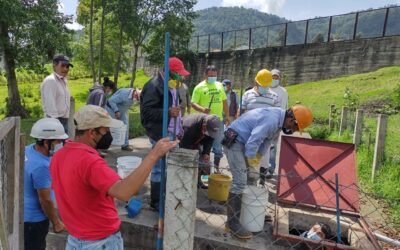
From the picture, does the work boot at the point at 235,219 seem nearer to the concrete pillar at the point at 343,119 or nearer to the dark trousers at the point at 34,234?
the dark trousers at the point at 34,234

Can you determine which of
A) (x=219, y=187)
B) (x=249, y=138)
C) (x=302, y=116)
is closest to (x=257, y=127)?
(x=249, y=138)

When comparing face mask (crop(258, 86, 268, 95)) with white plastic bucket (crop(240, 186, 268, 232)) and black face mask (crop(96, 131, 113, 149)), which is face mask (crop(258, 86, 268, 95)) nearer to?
white plastic bucket (crop(240, 186, 268, 232))

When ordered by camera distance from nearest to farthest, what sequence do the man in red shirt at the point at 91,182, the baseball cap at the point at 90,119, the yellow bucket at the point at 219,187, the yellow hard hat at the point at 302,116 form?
the man in red shirt at the point at 91,182 < the baseball cap at the point at 90,119 < the yellow hard hat at the point at 302,116 < the yellow bucket at the point at 219,187

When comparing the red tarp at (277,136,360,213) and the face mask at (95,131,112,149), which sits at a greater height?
the face mask at (95,131,112,149)

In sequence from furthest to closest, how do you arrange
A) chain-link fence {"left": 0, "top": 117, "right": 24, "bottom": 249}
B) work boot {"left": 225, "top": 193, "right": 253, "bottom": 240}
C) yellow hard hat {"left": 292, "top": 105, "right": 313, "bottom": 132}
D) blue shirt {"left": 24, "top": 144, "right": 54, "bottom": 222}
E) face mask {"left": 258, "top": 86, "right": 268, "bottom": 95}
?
face mask {"left": 258, "top": 86, "right": 268, "bottom": 95} < work boot {"left": 225, "top": 193, "right": 253, "bottom": 240} < yellow hard hat {"left": 292, "top": 105, "right": 313, "bottom": 132} < blue shirt {"left": 24, "top": 144, "right": 54, "bottom": 222} < chain-link fence {"left": 0, "top": 117, "right": 24, "bottom": 249}

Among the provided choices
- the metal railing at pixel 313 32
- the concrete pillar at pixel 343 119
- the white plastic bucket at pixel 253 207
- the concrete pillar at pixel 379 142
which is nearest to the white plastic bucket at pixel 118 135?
the white plastic bucket at pixel 253 207

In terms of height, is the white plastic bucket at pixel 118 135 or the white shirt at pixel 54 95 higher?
the white shirt at pixel 54 95

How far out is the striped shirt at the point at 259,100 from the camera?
528 cm

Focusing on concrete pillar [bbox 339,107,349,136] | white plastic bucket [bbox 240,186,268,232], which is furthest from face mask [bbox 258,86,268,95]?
concrete pillar [bbox 339,107,349,136]

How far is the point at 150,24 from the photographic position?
62.8 feet

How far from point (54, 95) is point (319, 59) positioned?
14.9 m

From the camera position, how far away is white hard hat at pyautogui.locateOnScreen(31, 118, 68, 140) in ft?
8.83

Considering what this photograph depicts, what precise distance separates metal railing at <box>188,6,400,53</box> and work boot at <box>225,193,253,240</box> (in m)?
14.7

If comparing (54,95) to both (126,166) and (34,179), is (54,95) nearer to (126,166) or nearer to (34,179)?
(126,166)
